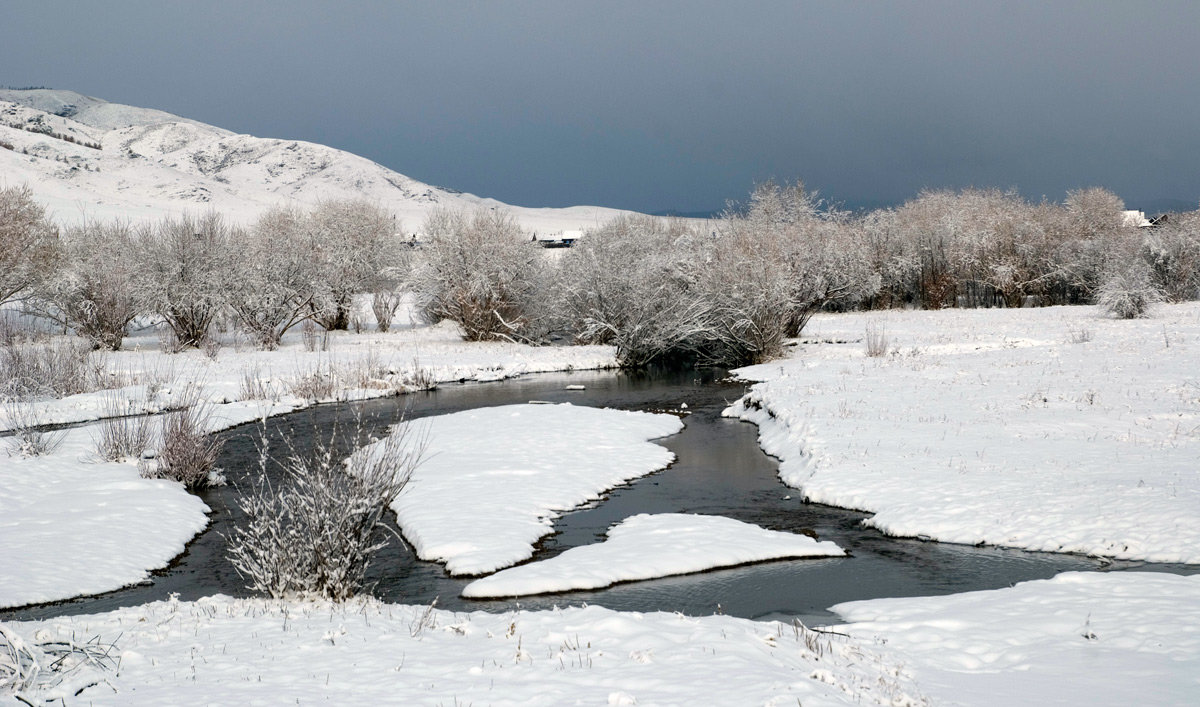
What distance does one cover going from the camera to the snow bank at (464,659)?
6000 millimetres

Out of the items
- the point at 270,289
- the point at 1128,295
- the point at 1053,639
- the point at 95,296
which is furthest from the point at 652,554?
the point at 1128,295

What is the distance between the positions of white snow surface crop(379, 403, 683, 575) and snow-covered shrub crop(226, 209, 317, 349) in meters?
21.7

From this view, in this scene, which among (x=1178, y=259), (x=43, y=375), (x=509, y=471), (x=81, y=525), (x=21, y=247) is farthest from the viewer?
(x=1178, y=259)

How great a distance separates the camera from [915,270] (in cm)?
6022

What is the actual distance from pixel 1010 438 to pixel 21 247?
42226 millimetres

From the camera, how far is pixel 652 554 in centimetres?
1146

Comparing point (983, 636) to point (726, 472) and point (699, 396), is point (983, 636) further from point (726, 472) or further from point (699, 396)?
point (699, 396)

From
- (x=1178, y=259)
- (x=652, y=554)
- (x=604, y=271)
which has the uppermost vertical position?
(x=1178, y=259)

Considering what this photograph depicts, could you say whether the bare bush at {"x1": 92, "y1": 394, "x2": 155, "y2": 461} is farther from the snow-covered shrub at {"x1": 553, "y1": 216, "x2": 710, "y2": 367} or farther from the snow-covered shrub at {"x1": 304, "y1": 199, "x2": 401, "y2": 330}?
the snow-covered shrub at {"x1": 304, "y1": 199, "x2": 401, "y2": 330}

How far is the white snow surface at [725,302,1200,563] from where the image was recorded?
1184 cm

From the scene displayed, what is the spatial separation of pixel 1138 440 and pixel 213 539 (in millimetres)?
16590

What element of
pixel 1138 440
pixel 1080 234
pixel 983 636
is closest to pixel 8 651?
pixel 983 636

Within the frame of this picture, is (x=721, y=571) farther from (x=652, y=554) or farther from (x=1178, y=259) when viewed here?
(x=1178, y=259)

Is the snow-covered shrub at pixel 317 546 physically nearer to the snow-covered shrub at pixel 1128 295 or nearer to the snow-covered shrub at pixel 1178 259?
the snow-covered shrub at pixel 1128 295
